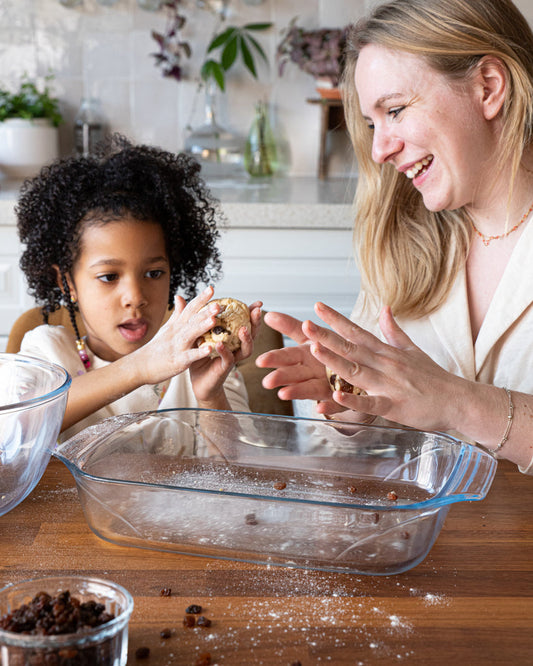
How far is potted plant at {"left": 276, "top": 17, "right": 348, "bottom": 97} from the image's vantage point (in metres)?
2.99

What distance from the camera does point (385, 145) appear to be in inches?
58.5

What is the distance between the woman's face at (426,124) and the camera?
4.71 feet

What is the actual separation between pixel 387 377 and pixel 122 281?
637 mm

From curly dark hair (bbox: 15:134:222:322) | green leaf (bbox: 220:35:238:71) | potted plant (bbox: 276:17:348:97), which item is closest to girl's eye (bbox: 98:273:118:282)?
curly dark hair (bbox: 15:134:222:322)

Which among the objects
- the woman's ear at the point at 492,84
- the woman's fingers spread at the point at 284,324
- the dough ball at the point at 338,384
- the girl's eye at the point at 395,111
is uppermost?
the woman's ear at the point at 492,84

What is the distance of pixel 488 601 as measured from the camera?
0.81 meters

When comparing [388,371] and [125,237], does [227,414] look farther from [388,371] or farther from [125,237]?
[125,237]

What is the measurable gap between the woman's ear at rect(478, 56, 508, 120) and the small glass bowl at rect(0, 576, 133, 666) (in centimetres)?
116

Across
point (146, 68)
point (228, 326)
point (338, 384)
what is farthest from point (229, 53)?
point (338, 384)

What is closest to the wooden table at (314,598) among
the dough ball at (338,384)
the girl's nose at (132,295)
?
the dough ball at (338,384)

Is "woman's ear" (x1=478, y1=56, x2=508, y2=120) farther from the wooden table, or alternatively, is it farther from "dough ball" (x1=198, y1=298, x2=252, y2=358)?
the wooden table

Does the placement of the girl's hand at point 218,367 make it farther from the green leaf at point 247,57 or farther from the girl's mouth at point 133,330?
the green leaf at point 247,57

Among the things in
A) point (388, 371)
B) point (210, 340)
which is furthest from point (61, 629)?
A: point (210, 340)

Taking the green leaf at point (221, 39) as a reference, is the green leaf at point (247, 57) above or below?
below
